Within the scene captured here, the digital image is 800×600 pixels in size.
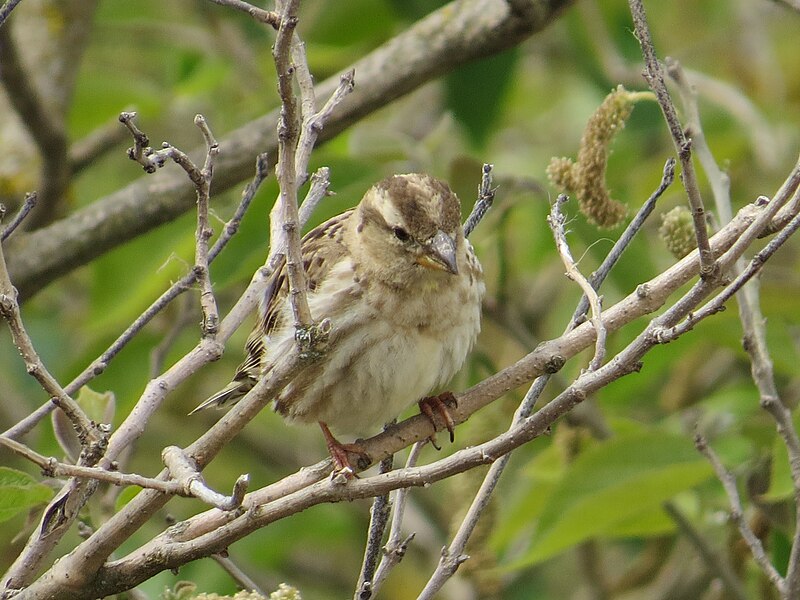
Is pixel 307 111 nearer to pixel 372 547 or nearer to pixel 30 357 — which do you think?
pixel 30 357

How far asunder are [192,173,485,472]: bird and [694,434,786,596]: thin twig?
618 millimetres

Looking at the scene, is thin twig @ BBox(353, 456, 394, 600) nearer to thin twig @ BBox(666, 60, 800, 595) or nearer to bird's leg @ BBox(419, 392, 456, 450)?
bird's leg @ BBox(419, 392, 456, 450)

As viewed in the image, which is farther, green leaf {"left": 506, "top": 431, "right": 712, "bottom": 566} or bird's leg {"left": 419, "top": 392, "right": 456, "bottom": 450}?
green leaf {"left": 506, "top": 431, "right": 712, "bottom": 566}

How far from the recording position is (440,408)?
2.62 m

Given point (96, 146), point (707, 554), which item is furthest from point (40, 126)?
point (707, 554)

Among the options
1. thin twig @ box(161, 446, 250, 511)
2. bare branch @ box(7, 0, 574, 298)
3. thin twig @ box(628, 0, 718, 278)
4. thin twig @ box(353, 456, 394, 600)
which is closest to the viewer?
thin twig @ box(161, 446, 250, 511)

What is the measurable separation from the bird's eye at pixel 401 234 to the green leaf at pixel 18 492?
0.98 meters

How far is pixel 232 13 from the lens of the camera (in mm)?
4457

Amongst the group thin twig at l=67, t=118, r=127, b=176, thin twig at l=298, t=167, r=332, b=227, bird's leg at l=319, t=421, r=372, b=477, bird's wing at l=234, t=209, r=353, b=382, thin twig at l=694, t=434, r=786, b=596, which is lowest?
thin twig at l=694, t=434, r=786, b=596

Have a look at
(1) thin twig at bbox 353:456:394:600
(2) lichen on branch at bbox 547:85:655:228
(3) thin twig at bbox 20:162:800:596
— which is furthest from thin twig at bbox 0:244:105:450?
(2) lichen on branch at bbox 547:85:655:228

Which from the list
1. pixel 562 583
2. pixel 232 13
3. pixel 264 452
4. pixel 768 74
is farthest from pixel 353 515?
pixel 768 74

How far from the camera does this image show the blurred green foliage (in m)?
3.29

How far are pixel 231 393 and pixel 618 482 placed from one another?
3.37 feet

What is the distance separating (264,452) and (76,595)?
3154 mm
